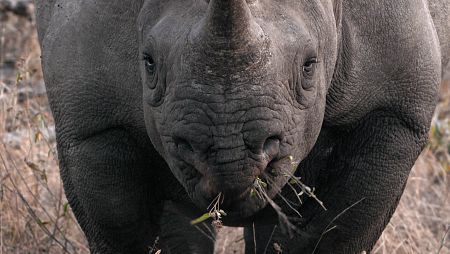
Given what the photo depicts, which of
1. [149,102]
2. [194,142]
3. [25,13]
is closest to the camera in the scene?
[194,142]

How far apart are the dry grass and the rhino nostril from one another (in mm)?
1564

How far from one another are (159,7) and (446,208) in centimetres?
335

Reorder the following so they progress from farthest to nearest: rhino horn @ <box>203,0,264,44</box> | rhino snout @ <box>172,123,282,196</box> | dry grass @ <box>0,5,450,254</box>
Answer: dry grass @ <box>0,5,450,254</box>
rhino snout @ <box>172,123,282,196</box>
rhino horn @ <box>203,0,264,44</box>

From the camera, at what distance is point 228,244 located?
675 cm

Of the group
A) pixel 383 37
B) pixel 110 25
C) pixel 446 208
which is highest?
pixel 110 25

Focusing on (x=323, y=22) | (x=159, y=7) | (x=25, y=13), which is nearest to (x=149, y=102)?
(x=159, y=7)

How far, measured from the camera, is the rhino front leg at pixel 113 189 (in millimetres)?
4758

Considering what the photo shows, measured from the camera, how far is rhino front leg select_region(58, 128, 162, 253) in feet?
15.6

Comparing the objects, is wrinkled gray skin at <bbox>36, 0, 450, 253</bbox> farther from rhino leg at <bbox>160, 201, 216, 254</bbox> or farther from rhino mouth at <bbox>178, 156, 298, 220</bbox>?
rhino leg at <bbox>160, 201, 216, 254</bbox>

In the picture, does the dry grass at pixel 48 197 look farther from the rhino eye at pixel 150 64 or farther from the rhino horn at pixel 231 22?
the rhino horn at pixel 231 22

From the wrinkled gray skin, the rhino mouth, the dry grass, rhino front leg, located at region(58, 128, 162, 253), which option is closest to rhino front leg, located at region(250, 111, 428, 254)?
the wrinkled gray skin

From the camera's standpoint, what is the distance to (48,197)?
287 inches

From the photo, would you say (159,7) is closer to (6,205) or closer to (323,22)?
(323,22)

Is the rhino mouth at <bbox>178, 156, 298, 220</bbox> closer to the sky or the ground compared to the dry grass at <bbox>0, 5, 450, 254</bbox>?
closer to the sky
